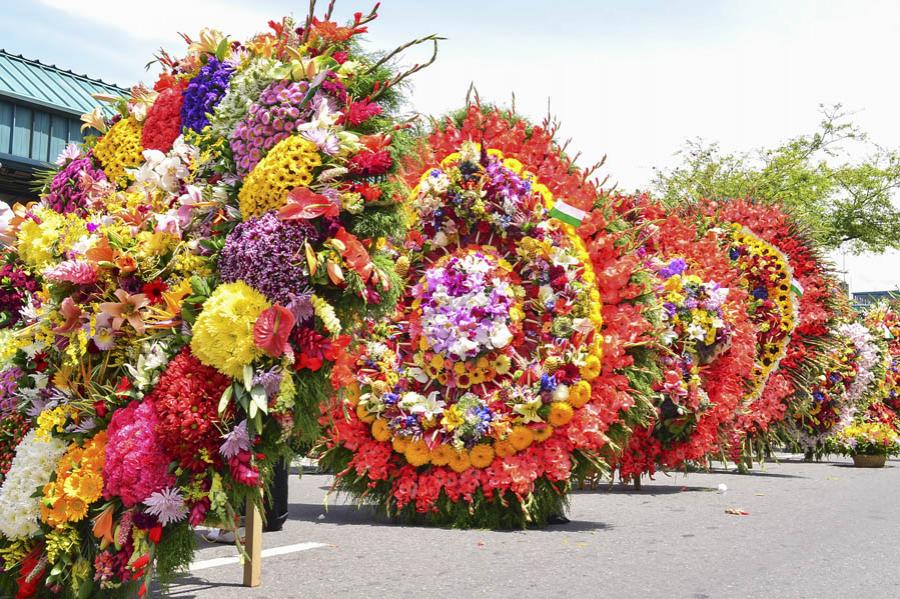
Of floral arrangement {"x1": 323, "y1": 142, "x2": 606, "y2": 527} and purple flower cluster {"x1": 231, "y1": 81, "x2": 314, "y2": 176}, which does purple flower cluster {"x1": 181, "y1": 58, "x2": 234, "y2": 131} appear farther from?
floral arrangement {"x1": 323, "y1": 142, "x2": 606, "y2": 527}

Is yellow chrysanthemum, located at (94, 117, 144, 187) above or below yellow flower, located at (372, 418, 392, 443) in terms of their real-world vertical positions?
above

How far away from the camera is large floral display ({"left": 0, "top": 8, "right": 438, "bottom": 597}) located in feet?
13.7

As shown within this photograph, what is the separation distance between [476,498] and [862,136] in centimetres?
2543

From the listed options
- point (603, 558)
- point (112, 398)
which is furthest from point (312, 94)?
point (603, 558)

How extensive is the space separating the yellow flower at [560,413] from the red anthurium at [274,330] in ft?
12.9

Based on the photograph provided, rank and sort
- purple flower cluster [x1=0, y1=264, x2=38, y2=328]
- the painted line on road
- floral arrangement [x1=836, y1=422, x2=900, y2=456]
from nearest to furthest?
purple flower cluster [x1=0, y1=264, x2=38, y2=328] < the painted line on road < floral arrangement [x1=836, y1=422, x2=900, y2=456]

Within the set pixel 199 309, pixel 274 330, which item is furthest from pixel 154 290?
pixel 274 330

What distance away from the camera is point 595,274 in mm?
8078

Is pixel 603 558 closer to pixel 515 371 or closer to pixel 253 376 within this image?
pixel 515 371

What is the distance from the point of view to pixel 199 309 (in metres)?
4.40

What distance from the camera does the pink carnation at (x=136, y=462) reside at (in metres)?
4.16

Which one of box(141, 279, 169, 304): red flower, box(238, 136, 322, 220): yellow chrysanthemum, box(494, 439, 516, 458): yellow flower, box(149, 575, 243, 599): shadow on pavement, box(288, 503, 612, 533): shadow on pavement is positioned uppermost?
box(238, 136, 322, 220): yellow chrysanthemum

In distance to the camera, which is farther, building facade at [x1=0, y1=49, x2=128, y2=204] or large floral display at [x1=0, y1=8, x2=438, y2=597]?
building facade at [x1=0, y1=49, x2=128, y2=204]

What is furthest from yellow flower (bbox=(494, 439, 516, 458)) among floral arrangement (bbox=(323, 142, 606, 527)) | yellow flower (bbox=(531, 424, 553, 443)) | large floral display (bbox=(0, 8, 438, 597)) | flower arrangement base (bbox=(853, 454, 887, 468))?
flower arrangement base (bbox=(853, 454, 887, 468))
